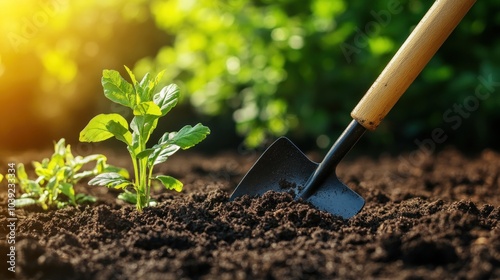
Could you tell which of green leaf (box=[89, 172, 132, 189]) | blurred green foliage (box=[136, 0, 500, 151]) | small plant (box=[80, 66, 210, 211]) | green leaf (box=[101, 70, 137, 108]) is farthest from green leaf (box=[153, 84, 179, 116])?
blurred green foliage (box=[136, 0, 500, 151])

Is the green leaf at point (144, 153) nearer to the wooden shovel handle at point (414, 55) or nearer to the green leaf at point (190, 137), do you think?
the green leaf at point (190, 137)

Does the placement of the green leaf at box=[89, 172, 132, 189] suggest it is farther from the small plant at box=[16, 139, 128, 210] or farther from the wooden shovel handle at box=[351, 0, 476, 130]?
the wooden shovel handle at box=[351, 0, 476, 130]

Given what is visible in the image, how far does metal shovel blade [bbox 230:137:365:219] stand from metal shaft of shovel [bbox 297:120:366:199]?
20 millimetres

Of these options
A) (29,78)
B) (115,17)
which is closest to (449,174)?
(115,17)

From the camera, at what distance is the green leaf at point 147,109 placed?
104 inches

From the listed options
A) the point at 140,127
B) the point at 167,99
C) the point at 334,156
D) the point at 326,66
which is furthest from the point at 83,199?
the point at 326,66

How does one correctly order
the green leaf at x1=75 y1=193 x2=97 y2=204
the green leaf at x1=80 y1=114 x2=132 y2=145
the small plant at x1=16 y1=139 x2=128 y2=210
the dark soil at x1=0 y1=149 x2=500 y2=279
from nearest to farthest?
the dark soil at x1=0 y1=149 x2=500 y2=279 → the green leaf at x1=80 y1=114 x2=132 y2=145 → the small plant at x1=16 y1=139 x2=128 y2=210 → the green leaf at x1=75 y1=193 x2=97 y2=204

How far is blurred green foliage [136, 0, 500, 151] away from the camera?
5.12 meters

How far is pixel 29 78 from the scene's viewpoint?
20.9 feet

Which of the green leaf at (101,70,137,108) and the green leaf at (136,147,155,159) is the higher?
the green leaf at (101,70,137,108)

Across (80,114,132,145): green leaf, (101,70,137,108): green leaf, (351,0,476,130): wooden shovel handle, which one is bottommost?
(80,114,132,145): green leaf

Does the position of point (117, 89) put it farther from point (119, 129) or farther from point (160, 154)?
point (160, 154)

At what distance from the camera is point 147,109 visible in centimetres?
268

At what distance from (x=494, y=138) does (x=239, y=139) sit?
2.38 meters
